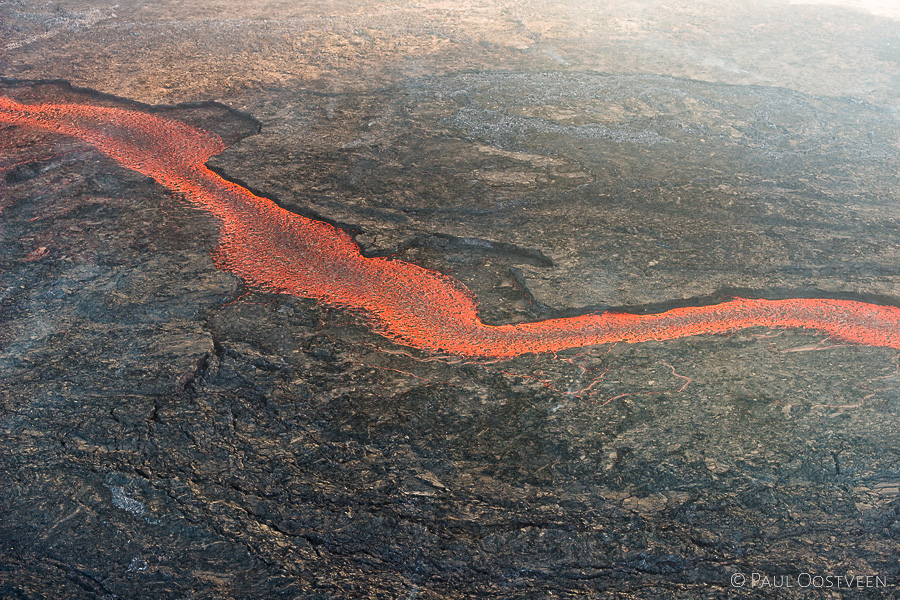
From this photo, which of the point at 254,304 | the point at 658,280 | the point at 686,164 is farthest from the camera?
the point at 686,164

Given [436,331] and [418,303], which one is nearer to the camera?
[436,331]

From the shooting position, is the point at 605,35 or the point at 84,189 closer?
the point at 84,189

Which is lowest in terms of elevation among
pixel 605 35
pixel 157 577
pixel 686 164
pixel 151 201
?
pixel 157 577

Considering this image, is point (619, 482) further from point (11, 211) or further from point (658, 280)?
point (11, 211)

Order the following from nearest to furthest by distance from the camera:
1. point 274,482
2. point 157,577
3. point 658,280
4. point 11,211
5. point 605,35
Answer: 1. point 157,577
2. point 274,482
3. point 658,280
4. point 11,211
5. point 605,35

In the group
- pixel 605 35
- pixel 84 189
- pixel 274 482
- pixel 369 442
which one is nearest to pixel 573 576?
pixel 369 442

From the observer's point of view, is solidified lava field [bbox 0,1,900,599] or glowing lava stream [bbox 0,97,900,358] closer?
solidified lava field [bbox 0,1,900,599]
